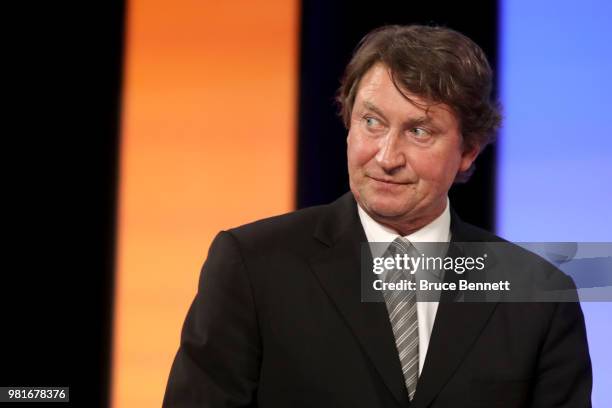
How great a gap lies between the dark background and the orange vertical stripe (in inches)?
2.0

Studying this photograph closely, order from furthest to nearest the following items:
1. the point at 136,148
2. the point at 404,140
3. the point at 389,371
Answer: the point at 136,148, the point at 404,140, the point at 389,371

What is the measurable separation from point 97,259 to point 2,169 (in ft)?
1.23

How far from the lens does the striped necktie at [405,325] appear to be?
1.71 metres

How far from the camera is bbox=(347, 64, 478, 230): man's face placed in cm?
178

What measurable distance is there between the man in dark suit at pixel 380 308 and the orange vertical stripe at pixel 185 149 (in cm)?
64

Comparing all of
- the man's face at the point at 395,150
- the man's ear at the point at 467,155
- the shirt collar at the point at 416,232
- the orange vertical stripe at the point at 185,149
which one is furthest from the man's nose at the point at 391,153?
the orange vertical stripe at the point at 185,149

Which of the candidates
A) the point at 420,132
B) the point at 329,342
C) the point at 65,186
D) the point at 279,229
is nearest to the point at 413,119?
the point at 420,132

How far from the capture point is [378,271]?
1781mm

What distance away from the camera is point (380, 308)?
1.73m

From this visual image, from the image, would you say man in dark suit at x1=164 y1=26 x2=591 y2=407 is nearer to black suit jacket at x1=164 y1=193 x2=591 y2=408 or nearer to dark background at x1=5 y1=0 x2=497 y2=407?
black suit jacket at x1=164 y1=193 x2=591 y2=408

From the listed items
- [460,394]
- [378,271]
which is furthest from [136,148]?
[460,394]

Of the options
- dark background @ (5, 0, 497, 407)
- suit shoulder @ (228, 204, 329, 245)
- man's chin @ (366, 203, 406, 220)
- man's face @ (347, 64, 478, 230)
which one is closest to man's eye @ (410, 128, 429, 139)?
man's face @ (347, 64, 478, 230)

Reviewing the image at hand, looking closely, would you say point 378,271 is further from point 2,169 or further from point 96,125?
point 2,169

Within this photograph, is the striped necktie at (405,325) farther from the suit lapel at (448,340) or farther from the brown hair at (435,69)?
the brown hair at (435,69)
